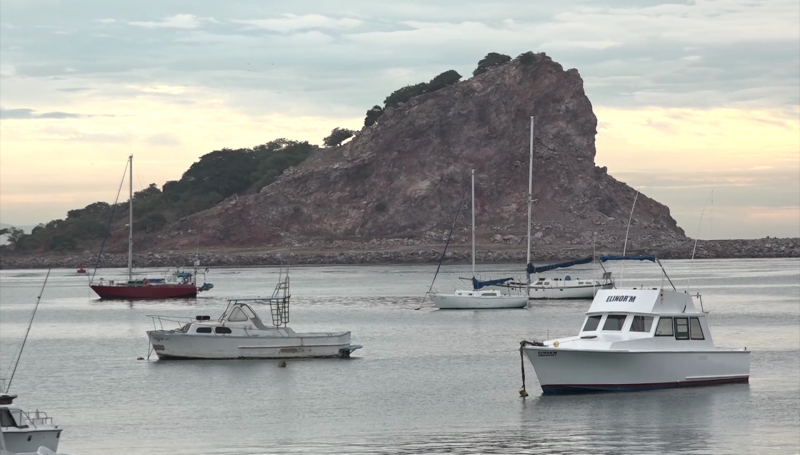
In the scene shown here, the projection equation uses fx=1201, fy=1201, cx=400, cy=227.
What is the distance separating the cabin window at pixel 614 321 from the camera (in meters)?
34.6

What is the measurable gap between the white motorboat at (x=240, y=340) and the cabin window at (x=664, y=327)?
1674cm

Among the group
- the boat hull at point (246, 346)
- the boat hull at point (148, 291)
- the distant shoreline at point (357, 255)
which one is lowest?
the boat hull at point (246, 346)

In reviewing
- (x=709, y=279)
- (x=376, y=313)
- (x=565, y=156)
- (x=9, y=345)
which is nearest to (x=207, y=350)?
(x=9, y=345)

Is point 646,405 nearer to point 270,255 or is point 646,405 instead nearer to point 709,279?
point 709,279

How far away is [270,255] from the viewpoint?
174 metres

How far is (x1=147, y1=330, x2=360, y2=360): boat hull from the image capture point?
46.8m

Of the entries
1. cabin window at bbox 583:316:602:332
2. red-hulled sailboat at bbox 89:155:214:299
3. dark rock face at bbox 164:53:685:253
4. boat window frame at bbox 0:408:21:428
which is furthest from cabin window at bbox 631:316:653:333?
dark rock face at bbox 164:53:685:253

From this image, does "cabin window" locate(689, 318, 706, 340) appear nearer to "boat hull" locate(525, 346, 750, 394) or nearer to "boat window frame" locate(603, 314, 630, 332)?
"boat hull" locate(525, 346, 750, 394)

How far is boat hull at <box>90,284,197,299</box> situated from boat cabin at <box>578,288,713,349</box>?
63872mm

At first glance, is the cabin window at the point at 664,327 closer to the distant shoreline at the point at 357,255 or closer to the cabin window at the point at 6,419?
the cabin window at the point at 6,419

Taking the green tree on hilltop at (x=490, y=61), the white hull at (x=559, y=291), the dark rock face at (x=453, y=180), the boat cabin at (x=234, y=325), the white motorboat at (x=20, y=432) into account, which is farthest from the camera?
the green tree on hilltop at (x=490, y=61)

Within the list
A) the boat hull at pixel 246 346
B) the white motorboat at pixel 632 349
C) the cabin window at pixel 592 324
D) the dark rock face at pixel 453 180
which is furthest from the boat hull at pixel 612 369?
the dark rock face at pixel 453 180

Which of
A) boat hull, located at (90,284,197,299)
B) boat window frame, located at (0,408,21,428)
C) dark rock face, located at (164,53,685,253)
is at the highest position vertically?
dark rock face, located at (164,53,685,253)

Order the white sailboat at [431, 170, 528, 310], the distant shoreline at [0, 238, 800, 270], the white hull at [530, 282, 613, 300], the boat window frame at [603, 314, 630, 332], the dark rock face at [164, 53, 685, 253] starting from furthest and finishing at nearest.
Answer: the dark rock face at [164, 53, 685, 253], the distant shoreline at [0, 238, 800, 270], the white hull at [530, 282, 613, 300], the white sailboat at [431, 170, 528, 310], the boat window frame at [603, 314, 630, 332]
